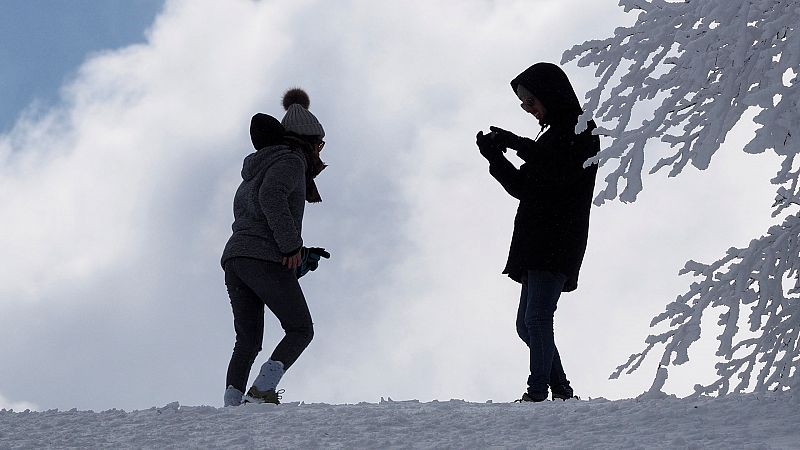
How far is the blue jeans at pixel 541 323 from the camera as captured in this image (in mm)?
5688

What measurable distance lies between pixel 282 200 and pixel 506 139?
63.2 inches

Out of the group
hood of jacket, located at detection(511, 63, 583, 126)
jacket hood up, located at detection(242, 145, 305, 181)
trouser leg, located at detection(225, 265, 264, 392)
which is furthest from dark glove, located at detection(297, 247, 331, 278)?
A: hood of jacket, located at detection(511, 63, 583, 126)

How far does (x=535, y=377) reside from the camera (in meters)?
5.71

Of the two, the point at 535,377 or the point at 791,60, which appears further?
the point at 535,377

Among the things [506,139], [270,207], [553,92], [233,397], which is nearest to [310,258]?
[270,207]

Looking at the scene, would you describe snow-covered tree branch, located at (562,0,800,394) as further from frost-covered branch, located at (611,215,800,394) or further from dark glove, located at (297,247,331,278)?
dark glove, located at (297,247,331,278)

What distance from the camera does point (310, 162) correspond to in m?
6.33

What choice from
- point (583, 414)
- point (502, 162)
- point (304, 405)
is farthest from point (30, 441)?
point (502, 162)

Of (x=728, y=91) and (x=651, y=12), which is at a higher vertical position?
(x=651, y=12)

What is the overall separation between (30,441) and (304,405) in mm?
1579

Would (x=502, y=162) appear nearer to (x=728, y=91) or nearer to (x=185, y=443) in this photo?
(x=728, y=91)

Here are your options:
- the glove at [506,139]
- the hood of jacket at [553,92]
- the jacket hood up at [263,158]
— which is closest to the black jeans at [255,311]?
the jacket hood up at [263,158]

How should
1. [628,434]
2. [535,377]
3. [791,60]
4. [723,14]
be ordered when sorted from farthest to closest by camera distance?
1. [535,377]
2. [628,434]
3. [723,14]
4. [791,60]

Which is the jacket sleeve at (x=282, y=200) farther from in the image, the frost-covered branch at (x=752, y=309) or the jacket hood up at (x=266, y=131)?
the frost-covered branch at (x=752, y=309)
